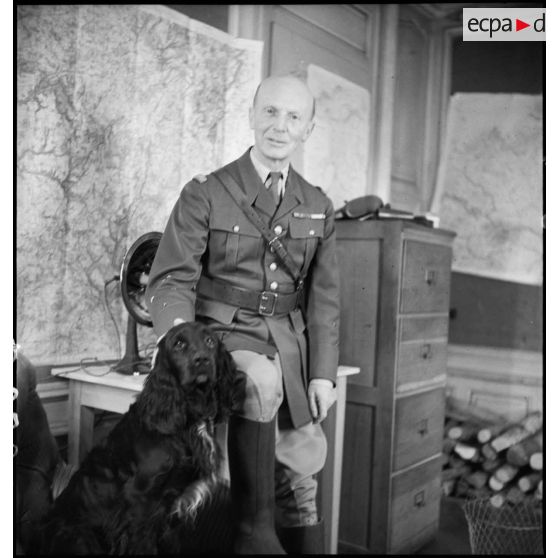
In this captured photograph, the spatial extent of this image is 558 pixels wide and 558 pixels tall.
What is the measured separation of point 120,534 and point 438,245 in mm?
1576

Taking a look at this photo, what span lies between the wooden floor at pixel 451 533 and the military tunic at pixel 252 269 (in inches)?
42.0

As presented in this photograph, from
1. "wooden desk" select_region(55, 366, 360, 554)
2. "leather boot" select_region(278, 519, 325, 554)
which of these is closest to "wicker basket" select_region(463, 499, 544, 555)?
"leather boot" select_region(278, 519, 325, 554)

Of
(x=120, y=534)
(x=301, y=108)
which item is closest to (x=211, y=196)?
(x=301, y=108)

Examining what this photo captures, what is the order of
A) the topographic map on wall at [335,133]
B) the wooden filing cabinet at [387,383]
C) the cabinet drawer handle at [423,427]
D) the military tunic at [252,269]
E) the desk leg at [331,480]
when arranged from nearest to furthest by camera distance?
1. the military tunic at [252,269]
2. the topographic map on wall at [335,133]
3. the desk leg at [331,480]
4. the wooden filing cabinet at [387,383]
5. the cabinet drawer handle at [423,427]

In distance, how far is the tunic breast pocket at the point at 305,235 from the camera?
1636 mm

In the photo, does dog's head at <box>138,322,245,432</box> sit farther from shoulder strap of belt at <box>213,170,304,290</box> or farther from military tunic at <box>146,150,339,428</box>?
shoulder strap of belt at <box>213,170,304,290</box>

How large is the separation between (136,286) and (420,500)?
1468 mm

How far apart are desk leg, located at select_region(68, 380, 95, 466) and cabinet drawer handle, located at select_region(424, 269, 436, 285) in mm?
1368

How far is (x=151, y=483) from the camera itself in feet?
4.67

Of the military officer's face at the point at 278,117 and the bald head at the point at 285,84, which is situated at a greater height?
the bald head at the point at 285,84

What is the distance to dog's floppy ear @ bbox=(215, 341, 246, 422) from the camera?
1440 millimetres

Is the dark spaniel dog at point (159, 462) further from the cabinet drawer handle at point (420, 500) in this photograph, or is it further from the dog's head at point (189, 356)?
the cabinet drawer handle at point (420, 500)

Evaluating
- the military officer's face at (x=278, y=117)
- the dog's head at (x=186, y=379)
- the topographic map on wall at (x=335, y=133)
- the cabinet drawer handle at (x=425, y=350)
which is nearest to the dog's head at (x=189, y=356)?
the dog's head at (x=186, y=379)
